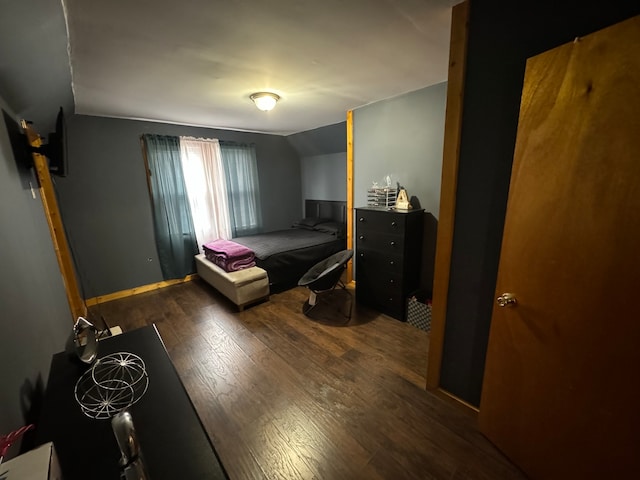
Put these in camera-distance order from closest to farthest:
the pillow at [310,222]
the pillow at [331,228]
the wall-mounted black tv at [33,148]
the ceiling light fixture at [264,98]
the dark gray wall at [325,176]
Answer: the wall-mounted black tv at [33,148] → the ceiling light fixture at [264,98] → the pillow at [331,228] → the dark gray wall at [325,176] → the pillow at [310,222]

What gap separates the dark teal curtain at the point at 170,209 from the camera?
11.6ft

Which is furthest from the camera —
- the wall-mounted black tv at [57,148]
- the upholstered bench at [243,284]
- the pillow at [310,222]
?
the pillow at [310,222]

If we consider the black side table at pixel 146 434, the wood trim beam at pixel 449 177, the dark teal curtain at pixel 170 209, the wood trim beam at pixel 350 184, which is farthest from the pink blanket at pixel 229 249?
the wood trim beam at pixel 449 177

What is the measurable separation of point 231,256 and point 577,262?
3.11 metres

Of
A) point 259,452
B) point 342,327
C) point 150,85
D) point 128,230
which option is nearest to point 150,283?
point 128,230

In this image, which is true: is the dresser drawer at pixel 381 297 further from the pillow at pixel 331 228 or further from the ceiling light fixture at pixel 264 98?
the ceiling light fixture at pixel 264 98

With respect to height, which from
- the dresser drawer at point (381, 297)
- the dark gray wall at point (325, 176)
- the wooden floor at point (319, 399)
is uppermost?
the dark gray wall at point (325, 176)

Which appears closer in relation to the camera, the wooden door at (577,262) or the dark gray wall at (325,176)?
the wooden door at (577,262)

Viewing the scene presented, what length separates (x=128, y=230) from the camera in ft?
11.5

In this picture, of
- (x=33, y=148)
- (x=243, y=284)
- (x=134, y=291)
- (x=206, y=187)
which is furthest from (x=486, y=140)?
(x=134, y=291)

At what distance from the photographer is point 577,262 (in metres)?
1.00

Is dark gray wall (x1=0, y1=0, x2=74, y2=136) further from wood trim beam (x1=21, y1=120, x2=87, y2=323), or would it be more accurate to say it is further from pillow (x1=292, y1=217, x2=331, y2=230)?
pillow (x1=292, y1=217, x2=331, y2=230)

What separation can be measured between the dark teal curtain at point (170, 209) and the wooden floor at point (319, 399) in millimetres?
1036

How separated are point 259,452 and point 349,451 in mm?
519
